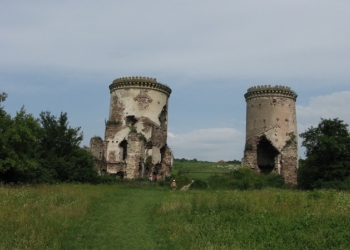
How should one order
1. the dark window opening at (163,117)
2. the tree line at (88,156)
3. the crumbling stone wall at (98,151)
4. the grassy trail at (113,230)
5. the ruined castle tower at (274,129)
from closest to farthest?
the grassy trail at (113,230), the tree line at (88,156), the crumbling stone wall at (98,151), the ruined castle tower at (274,129), the dark window opening at (163,117)

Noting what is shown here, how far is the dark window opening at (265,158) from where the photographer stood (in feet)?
123

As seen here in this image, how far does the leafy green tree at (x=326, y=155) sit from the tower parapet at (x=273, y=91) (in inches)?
339

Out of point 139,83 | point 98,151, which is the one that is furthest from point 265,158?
point 98,151

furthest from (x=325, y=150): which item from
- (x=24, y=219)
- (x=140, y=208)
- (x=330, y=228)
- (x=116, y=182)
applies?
(x=24, y=219)

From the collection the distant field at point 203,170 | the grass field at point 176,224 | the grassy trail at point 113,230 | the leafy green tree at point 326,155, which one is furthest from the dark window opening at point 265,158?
the grassy trail at point 113,230

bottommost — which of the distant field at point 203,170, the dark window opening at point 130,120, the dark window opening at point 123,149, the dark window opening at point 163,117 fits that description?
the distant field at point 203,170

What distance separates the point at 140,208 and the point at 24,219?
16.7 ft

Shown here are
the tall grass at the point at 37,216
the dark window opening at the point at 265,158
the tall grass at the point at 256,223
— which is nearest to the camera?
the tall grass at the point at 37,216

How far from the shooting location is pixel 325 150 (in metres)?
26.2

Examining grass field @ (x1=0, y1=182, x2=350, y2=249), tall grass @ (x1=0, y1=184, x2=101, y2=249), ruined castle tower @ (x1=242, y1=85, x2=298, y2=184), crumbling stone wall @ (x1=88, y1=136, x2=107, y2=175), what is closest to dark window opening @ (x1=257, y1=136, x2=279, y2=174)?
ruined castle tower @ (x1=242, y1=85, x2=298, y2=184)

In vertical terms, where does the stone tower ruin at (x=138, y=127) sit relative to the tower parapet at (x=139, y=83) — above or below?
below

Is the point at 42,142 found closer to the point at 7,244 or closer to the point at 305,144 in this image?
the point at 305,144

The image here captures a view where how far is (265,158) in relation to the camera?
38125 mm

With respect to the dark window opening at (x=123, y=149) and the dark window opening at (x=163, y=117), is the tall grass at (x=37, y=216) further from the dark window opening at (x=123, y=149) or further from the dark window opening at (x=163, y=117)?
the dark window opening at (x=163, y=117)
